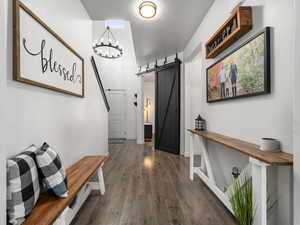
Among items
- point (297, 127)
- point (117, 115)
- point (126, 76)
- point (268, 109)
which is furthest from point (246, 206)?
point (126, 76)

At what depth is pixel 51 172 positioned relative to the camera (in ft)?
3.66

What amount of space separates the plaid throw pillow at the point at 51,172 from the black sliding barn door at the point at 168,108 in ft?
10.9

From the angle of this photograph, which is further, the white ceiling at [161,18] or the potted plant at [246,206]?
the white ceiling at [161,18]

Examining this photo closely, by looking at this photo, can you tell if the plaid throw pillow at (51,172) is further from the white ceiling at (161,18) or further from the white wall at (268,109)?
the white ceiling at (161,18)

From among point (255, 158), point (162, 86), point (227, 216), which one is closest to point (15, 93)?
point (255, 158)

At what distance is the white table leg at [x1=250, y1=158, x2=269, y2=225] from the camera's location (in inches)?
42.0

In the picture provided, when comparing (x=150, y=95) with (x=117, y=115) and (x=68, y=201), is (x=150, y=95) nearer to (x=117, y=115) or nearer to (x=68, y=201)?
(x=117, y=115)

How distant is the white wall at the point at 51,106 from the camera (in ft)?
2.58

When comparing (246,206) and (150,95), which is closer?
(246,206)

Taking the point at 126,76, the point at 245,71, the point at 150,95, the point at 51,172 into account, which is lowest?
the point at 51,172

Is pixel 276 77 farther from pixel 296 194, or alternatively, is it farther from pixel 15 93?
pixel 15 93

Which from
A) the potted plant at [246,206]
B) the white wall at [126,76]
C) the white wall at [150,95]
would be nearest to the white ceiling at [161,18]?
the potted plant at [246,206]

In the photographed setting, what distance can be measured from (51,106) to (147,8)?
1964 mm

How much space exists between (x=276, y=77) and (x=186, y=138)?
2945mm
